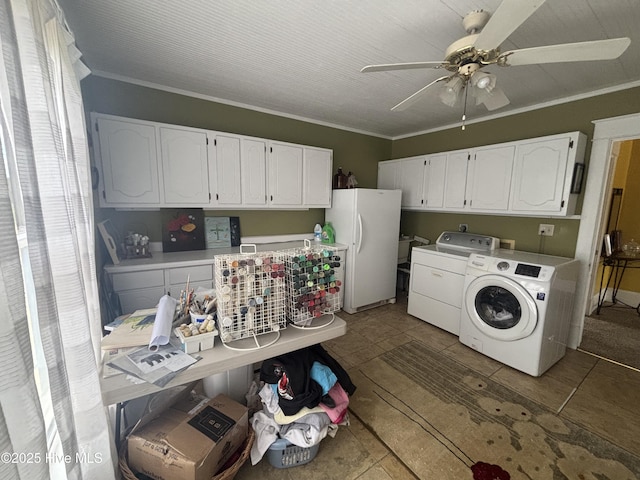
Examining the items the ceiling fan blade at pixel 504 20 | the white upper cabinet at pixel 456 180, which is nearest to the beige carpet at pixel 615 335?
the white upper cabinet at pixel 456 180

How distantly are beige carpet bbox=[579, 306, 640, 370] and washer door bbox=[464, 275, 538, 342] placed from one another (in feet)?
3.68

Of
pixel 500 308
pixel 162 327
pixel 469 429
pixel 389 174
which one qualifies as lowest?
pixel 469 429

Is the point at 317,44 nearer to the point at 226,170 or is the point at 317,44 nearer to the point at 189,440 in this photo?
the point at 226,170

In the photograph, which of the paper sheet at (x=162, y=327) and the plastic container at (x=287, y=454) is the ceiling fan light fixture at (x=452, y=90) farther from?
the plastic container at (x=287, y=454)

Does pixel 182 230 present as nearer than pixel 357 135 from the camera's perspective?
Yes

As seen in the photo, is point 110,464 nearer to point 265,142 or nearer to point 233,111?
point 265,142

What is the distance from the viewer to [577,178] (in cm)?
244

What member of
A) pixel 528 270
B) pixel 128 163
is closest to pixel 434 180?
pixel 528 270

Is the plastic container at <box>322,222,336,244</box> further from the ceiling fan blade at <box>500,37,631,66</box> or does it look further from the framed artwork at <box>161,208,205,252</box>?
the ceiling fan blade at <box>500,37,631,66</box>

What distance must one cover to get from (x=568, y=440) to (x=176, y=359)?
2376 millimetres

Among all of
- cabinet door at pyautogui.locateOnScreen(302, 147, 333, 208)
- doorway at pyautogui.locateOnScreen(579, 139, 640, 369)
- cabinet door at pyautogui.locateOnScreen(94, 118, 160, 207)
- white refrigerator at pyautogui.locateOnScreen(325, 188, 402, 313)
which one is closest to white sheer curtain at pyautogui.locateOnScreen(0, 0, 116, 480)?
cabinet door at pyautogui.locateOnScreen(94, 118, 160, 207)

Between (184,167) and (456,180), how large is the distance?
3084 mm

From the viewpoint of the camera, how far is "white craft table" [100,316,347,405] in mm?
920

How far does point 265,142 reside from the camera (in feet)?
9.62
